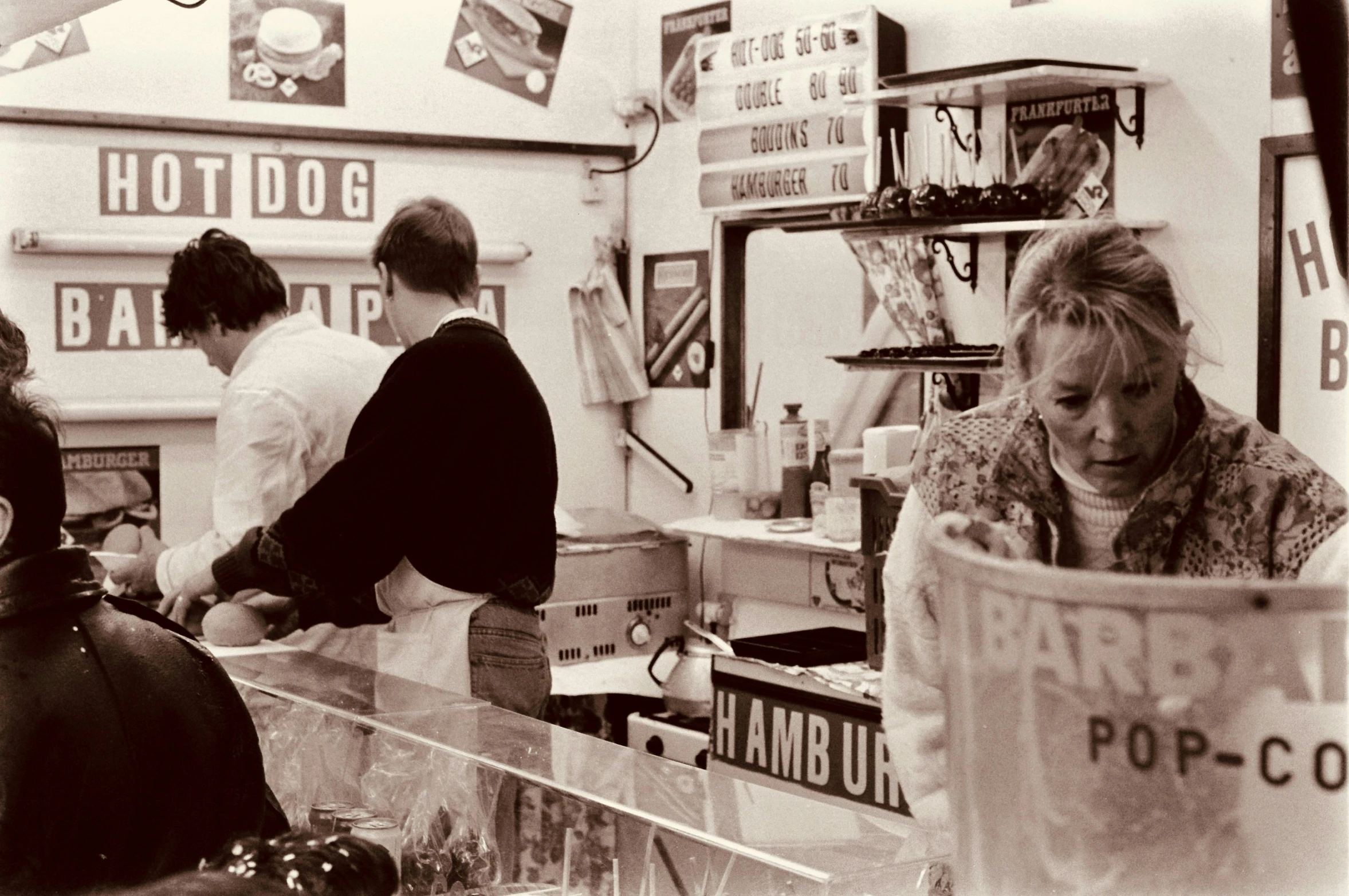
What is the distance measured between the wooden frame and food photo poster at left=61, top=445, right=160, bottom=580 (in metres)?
3.45

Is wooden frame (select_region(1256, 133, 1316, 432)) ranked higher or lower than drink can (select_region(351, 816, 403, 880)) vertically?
higher

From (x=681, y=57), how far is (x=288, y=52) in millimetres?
1400

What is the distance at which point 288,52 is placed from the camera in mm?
5438

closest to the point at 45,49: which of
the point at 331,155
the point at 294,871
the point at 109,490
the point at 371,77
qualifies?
the point at 331,155

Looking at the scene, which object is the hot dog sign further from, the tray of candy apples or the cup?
the cup

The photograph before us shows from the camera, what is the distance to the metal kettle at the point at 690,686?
4488 mm

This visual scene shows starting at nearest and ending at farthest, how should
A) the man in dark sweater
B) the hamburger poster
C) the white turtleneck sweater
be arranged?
the white turtleneck sweater
the man in dark sweater
the hamburger poster

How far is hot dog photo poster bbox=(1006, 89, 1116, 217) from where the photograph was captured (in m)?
4.16

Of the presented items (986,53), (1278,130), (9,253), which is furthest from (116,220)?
(1278,130)

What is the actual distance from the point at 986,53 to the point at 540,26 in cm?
201

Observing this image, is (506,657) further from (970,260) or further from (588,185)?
(588,185)

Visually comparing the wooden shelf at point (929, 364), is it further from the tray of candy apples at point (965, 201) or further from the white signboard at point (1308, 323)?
the white signboard at point (1308, 323)

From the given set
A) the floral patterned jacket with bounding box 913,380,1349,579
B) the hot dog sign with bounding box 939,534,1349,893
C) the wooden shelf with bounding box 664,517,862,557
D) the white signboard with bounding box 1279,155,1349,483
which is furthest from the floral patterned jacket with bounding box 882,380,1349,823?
the wooden shelf with bounding box 664,517,862,557

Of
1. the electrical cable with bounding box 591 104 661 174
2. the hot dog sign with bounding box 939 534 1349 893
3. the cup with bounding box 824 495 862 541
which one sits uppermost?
the electrical cable with bounding box 591 104 661 174
